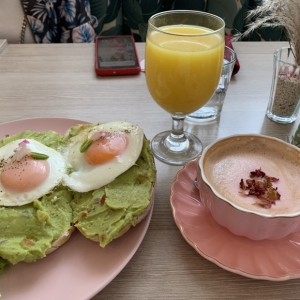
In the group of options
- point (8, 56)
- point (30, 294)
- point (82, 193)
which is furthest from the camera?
point (8, 56)

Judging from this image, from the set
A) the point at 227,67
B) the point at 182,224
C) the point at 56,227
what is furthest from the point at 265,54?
the point at 56,227

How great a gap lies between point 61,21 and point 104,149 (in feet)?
3.89

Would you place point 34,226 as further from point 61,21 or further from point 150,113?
point 61,21

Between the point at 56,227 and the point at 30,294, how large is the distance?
0.11 m

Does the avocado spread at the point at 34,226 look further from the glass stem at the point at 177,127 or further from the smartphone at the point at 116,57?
the smartphone at the point at 116,57

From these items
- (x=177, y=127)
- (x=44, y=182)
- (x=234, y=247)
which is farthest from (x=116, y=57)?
(x=234, y=247)

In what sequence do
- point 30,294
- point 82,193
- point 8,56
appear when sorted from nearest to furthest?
point 30,294
point 82,193
point 8,56

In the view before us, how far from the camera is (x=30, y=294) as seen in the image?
53 centimetres

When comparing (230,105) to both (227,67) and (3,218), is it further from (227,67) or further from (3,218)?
(3,218)

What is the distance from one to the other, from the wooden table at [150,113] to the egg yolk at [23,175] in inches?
8.4

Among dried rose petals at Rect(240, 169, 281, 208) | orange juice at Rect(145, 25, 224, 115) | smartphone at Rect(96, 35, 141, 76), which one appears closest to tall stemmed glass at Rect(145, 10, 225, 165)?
orange juice at Rect(145, 25, 224, 115)

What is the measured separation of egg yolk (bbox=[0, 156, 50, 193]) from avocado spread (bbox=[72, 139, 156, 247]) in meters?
0.07

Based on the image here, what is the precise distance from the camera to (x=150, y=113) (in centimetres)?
96

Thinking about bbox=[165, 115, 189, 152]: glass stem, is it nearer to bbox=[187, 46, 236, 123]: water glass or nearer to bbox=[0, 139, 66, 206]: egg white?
bbox=[187, 46, 236, 123]: water glass
